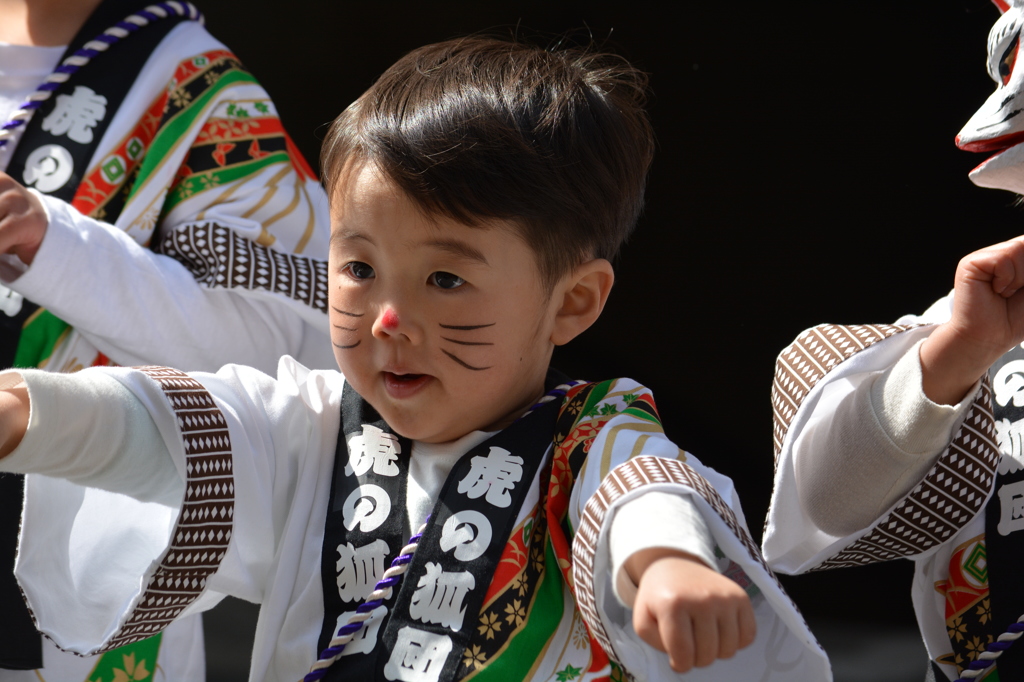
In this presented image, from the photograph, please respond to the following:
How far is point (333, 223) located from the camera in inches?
37.6

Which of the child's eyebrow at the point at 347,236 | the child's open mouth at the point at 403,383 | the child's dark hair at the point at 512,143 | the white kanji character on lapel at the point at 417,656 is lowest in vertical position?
the white kanji character on lapel at the point at 417,656

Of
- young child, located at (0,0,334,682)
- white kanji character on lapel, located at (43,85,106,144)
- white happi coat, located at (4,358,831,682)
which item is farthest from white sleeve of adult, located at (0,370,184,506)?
white kanji character on lapel, located at (43,85,106,144)

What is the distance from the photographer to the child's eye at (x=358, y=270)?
91 cm

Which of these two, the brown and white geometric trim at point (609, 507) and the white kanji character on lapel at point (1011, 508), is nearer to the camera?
the brown and white geometric trim at point (609, 507)

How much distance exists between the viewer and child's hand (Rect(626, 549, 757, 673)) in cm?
62

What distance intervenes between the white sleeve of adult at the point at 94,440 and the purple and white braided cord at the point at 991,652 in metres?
0.72

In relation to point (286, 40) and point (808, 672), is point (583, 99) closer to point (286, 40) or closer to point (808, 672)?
point (808, 672)

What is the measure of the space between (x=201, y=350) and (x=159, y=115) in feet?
1.06

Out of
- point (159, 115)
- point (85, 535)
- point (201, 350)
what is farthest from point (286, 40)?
point (85, 535)

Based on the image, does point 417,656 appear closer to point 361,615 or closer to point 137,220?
point 361,615

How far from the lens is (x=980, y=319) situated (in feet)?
2.80

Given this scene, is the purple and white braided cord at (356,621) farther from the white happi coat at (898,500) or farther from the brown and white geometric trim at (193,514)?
the white happi coat at (898,500)

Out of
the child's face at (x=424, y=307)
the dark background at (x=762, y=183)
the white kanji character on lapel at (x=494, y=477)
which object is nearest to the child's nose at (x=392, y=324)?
the child's face at (x=424, y=307)

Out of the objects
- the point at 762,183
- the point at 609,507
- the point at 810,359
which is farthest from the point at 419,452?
the point at 762,183
